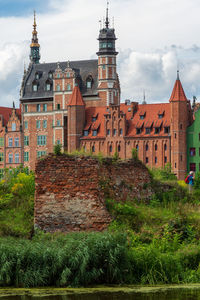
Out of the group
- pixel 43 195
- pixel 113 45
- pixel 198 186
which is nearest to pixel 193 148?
pixel 113 45

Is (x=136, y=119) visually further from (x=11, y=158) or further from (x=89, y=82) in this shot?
(x=11, y=158)

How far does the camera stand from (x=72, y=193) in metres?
21.1

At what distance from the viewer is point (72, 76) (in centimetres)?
11456

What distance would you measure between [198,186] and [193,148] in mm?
74281

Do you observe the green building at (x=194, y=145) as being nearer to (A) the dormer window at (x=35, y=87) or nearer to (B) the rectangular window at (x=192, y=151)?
(B) the rectangular window at (x=192, y=151)

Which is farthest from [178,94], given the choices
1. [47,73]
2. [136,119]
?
[47,73]

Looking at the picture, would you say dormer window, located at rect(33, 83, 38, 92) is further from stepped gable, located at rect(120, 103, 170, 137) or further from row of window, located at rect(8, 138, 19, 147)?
stepped gable, located at rect(120, 103, 170, 137)

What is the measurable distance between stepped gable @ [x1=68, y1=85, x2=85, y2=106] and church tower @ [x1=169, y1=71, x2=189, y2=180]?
1488cm

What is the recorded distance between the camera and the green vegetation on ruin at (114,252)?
57.8 feet

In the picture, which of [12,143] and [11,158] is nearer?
[11,158]

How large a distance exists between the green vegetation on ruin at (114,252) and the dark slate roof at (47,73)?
93.7m

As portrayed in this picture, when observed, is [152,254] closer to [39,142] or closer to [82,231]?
[82,231]

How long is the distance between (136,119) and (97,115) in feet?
20.4

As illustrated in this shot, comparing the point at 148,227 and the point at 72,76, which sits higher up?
the point at 72,76
